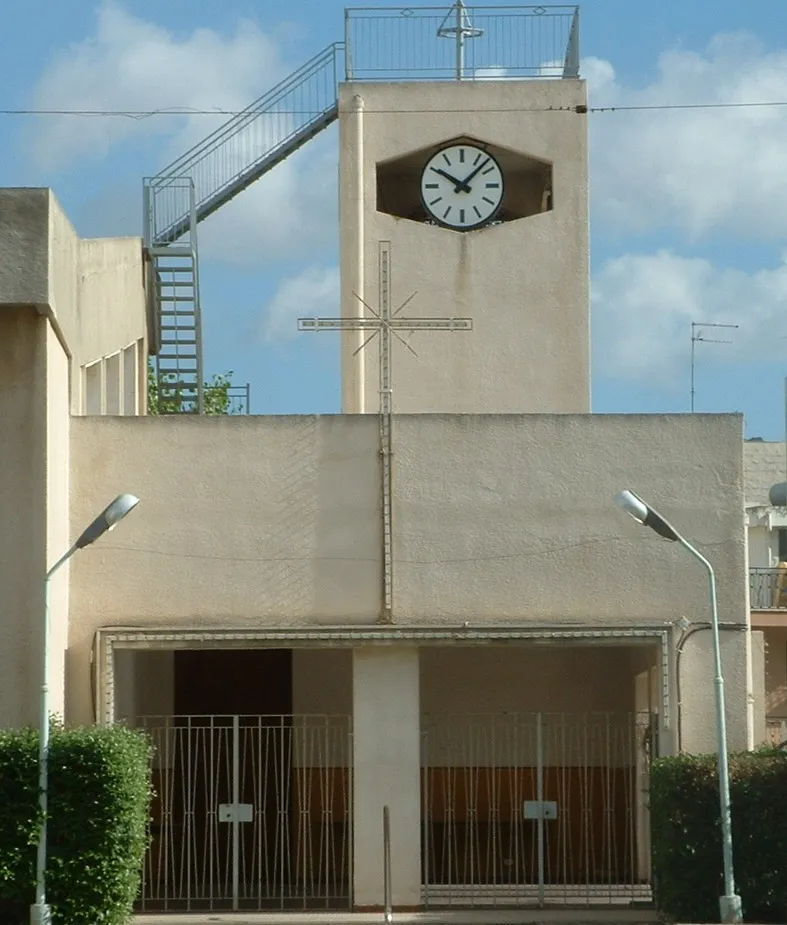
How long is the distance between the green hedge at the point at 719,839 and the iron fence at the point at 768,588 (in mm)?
19326

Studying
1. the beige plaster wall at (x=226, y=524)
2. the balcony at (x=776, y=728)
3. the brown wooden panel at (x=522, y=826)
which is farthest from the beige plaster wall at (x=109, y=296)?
the balcony at (x=776, y=728)

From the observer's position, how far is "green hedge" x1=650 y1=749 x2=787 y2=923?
1770cm

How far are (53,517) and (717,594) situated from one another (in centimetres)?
728

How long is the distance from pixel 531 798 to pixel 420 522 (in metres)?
5.55

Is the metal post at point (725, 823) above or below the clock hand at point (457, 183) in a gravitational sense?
below

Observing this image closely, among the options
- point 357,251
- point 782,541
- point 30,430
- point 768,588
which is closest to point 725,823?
point 30,430

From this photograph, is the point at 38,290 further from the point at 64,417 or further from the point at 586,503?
the point at 586,503

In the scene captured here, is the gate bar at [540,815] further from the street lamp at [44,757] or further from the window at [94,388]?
the window at [94,388]

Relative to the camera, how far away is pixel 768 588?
38.0m

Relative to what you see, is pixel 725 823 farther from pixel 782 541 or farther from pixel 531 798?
pixel 782 541

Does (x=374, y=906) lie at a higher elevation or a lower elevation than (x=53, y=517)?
lower

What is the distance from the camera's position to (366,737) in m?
19.8

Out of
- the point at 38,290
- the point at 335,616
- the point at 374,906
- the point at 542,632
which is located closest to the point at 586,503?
the point at 542,632

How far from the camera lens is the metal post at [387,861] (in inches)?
749
